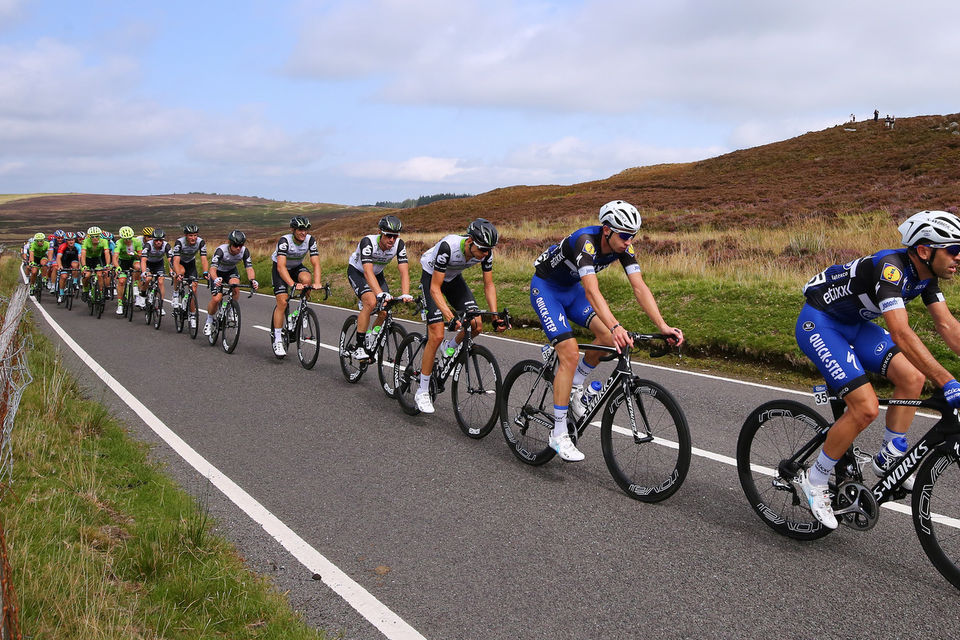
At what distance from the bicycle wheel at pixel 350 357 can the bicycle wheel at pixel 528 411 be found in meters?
3.48

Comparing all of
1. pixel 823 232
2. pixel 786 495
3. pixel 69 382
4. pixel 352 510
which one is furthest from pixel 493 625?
pixel 823 232

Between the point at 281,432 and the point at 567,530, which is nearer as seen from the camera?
the point at 567,530

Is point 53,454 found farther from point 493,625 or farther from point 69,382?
point 493,625

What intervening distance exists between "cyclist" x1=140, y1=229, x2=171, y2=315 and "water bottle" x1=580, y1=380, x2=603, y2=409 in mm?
13440

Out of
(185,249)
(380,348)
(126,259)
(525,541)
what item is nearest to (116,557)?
(525,541)

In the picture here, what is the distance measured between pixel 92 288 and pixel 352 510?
1635 cm

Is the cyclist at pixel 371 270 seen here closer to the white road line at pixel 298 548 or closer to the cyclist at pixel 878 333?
the white road line at pixel 298 548

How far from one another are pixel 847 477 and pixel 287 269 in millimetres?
9125

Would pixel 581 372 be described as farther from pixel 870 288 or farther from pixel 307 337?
pixel 307 337

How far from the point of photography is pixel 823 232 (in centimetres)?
1961

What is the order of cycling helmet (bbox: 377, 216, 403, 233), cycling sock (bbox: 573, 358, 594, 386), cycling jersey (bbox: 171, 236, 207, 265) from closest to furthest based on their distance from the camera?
cycling sock (bbox: 573, 358, 594, 386)
cycling helmet (bbox: 377, 216, 403, 233)
cycling jersey (bbox: 171, 236, 207, 265)

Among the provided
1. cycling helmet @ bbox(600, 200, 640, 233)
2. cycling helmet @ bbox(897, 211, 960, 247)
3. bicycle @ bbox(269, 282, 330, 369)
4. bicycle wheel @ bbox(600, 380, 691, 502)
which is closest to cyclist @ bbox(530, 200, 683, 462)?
cycling helmet @ bbox(600, 200, 640, 233)

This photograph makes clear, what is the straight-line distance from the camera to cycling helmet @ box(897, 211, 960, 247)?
388 centimetres

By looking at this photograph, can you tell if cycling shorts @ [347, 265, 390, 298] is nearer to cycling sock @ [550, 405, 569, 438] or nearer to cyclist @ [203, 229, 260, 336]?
cyclist @ [203, 229, 260, 336]
